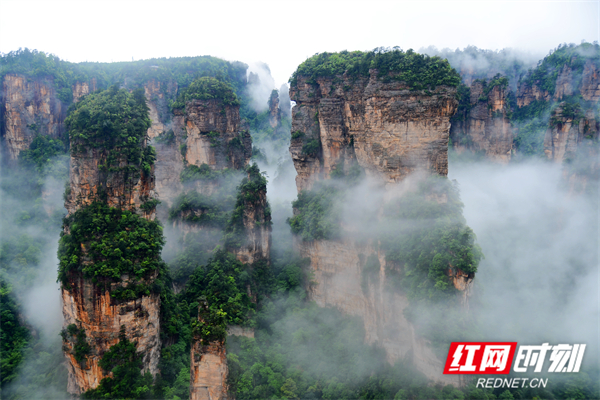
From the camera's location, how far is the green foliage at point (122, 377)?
65.9 ft

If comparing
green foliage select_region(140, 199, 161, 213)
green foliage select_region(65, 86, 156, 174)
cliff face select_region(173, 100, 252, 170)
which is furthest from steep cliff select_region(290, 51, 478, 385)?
green foliage select_region(65, 86, 156, 174)

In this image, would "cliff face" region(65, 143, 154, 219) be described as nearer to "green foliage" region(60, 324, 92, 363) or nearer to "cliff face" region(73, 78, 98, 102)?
"green foliage" region(60, 324, 92, 363)

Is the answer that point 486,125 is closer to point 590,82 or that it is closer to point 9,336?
point 590,82

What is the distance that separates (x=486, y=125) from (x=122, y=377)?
150 feet

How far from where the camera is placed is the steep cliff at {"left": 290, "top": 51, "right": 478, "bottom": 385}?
23.6 meters

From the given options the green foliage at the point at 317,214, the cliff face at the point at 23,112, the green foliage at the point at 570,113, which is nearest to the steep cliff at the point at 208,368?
the green foliage at the point at 317,214

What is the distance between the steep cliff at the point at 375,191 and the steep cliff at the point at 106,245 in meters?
13.6

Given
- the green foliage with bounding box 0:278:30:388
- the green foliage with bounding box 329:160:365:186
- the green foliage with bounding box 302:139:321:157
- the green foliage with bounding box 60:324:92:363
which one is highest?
the green foliage with bounding box 302:139:321:157

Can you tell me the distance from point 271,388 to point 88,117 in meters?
20.2

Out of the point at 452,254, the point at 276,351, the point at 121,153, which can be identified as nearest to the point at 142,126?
the point at 121,153

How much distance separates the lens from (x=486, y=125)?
46281 millimetres

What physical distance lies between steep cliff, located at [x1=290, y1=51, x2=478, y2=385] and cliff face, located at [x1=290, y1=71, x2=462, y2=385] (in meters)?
0.07

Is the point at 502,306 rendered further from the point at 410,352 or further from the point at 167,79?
the point at 167,79

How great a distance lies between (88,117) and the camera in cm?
2262
